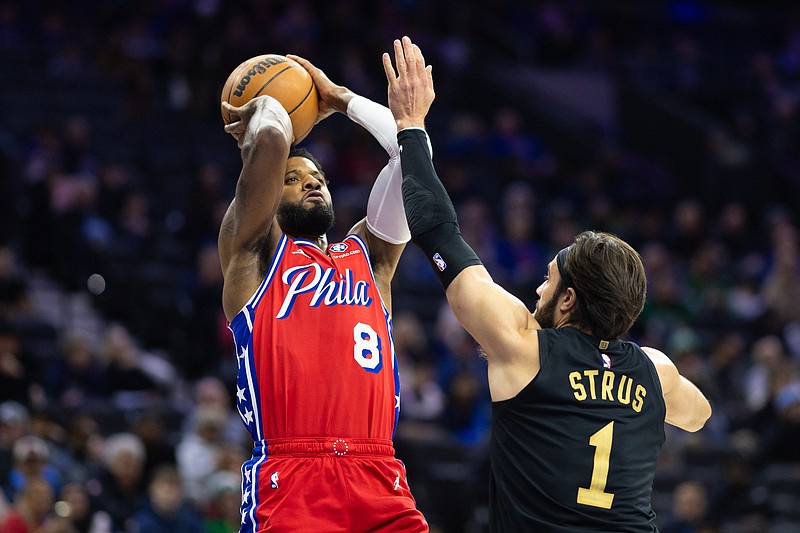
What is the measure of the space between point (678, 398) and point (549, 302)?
2.40 ft

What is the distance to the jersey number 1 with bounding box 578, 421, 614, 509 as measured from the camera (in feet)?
14.0

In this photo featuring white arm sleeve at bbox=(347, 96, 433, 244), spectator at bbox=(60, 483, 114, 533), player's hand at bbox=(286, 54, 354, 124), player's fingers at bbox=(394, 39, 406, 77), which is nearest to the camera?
player's fingers at bbox=(394, 39, 406, 77)

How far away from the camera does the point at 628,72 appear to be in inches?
907

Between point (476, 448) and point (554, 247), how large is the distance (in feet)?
14.5

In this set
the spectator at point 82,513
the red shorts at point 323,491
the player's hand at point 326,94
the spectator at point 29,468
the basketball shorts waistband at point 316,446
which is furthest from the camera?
the spectator at point 82,513

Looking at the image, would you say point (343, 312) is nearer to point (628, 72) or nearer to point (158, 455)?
point (158, 455)

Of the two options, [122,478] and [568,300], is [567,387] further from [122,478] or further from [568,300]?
[122,478]

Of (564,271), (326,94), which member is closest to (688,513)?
(326,94)

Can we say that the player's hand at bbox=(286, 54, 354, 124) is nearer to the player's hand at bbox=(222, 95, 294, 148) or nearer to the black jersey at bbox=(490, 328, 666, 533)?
the player's hand at bbox=(222, 95, 294, 148)

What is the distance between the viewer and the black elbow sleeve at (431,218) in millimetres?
4535

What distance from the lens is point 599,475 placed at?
4305 mm

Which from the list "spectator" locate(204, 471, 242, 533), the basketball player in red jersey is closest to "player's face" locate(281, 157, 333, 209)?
the basketball player in red jersey

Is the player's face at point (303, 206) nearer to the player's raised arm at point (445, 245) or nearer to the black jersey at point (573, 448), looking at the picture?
the player's raised arm at point (445, 245)

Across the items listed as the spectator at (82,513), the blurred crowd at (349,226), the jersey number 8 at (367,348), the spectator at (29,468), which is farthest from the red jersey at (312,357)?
the spectator at (82,513)
